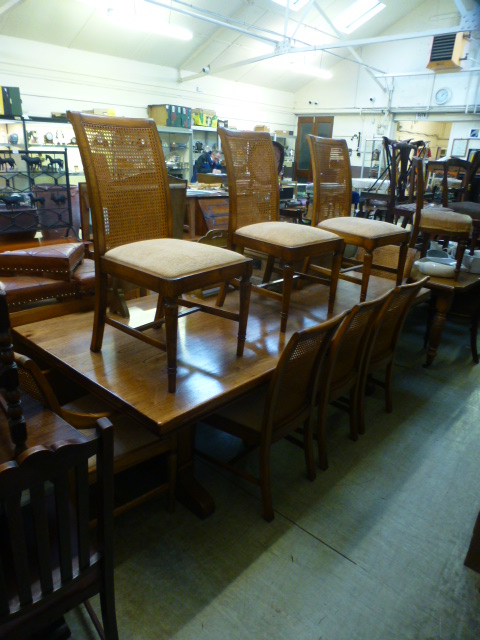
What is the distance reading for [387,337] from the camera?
2.52 m

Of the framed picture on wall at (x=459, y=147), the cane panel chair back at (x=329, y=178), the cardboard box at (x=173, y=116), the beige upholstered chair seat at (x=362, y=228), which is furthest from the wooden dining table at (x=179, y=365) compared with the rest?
the framed picture on wall at (x=459, y=147)

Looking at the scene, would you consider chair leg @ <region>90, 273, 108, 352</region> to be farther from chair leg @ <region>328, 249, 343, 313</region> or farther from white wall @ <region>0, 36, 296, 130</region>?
white wall @ <region>0, 36, 296, 130</region>

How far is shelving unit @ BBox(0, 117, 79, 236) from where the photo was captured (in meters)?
4.87

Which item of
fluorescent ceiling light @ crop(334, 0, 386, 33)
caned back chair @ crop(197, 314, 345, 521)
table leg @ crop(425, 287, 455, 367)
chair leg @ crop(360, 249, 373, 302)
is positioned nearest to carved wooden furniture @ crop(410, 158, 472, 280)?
table leg @ crop(425, 287, 455, 367)

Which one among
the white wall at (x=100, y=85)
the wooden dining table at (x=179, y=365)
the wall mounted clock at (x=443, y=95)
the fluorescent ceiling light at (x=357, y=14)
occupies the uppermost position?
the fluorescent ceiling light at (x=357, y=14)

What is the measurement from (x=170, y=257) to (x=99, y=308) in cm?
44

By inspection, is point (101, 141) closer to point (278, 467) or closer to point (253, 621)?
point (278, 467)

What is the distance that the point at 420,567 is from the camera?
165 centimetres

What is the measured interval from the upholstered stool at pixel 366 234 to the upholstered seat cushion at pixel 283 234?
313 mm

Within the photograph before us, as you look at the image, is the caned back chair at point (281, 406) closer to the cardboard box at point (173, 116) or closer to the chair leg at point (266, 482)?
the chair leg at point (266, 482)

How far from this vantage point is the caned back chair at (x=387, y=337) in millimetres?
2208

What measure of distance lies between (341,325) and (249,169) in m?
1.08

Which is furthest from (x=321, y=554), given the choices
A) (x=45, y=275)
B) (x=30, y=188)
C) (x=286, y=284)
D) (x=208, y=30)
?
(x=208, y=30)

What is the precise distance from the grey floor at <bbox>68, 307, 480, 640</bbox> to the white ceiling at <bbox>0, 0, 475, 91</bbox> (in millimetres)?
6053
